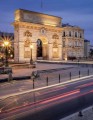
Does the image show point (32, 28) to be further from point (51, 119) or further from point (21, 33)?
point (51, 119)

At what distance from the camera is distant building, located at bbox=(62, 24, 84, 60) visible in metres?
81.5

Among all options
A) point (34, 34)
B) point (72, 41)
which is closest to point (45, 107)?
point (34, 34)

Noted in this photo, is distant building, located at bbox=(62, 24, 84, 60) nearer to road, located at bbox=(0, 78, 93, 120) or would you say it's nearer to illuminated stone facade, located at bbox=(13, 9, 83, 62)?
illuminated stone facade, located at bbox=(13, 9, 83, 62)

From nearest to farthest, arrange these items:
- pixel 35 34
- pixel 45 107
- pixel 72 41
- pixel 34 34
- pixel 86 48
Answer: pixel 45 107, pixel 34 34, pixel 35 34, pixel 72 41, pixel 86 48

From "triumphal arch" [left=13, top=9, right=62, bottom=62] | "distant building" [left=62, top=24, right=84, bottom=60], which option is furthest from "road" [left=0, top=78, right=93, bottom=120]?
"distant building" [left=62, top=24, right=84, bottom=60]

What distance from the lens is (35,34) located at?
57.2m

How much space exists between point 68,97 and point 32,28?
44.1 meters

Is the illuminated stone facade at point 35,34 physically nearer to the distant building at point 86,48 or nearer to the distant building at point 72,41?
the distant building at point 72,41

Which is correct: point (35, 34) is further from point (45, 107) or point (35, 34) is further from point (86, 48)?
point (86, 48)

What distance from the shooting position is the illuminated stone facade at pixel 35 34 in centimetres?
5419

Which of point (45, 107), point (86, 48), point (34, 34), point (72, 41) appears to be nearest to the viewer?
point (45, 107)

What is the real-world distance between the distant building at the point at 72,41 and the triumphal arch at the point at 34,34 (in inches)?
712

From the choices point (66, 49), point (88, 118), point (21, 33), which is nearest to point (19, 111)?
point (88, 118)

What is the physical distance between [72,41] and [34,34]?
96.3ft
